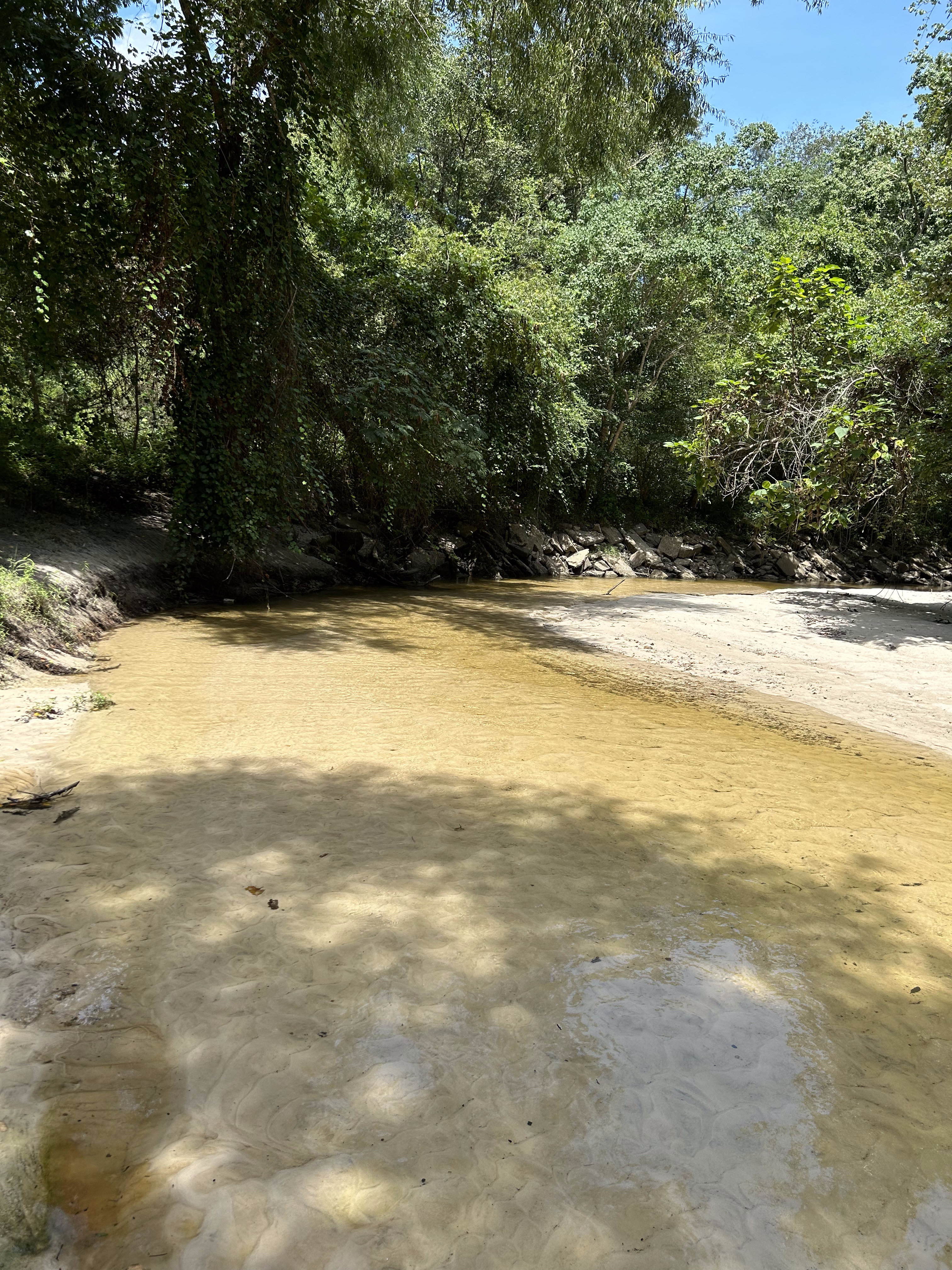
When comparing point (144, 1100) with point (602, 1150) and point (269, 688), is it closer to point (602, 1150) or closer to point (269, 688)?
point (602, 1150)

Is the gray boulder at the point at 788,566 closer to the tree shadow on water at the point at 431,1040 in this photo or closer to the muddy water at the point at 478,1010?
the muddy water at the point at 478,1010

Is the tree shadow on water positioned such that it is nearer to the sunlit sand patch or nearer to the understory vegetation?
the sunlit sand patch

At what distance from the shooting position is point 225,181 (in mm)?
8969

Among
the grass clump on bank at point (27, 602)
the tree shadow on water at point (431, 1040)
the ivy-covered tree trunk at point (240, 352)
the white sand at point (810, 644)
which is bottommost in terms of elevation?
the tree shadow on water at point (431, 1040)

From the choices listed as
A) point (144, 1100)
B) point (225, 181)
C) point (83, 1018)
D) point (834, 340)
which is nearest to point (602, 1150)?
point (144, 1100)

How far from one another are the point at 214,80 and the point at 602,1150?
10.7 m

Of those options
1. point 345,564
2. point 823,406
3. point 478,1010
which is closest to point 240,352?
point 345,564

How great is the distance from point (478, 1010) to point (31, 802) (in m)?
2.64

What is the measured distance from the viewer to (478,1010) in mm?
2541

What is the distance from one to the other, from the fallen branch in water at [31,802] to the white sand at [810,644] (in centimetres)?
593

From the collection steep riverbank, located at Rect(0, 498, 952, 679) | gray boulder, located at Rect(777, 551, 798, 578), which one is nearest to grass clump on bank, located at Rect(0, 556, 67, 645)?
steep riverbank, located at Rect(0, 498, 952, 679)

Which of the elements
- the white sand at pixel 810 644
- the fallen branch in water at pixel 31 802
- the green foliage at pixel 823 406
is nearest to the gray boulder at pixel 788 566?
the white sand at pixel 810 644

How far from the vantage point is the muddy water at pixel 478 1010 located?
1.80 m

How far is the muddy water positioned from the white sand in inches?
82.2
